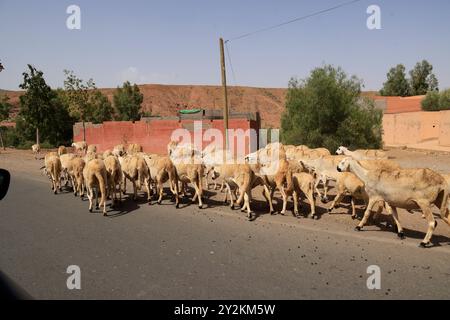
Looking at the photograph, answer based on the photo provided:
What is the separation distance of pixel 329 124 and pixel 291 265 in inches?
759

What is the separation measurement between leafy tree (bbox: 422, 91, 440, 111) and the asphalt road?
155 ft

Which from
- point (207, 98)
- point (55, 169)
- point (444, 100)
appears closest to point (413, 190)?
point (55, 169)

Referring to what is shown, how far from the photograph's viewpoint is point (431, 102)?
48.7m

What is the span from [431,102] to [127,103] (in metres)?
40.3

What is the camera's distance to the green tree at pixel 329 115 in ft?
77.7

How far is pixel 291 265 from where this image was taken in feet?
20.7

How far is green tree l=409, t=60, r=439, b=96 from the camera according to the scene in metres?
70.8

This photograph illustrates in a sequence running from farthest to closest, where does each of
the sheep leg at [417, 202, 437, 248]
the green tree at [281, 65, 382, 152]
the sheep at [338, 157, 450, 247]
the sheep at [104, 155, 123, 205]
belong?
the green tree at [281, 65, 382, 152], the sheep at [104, 155, 123, 205], the sheep at [338, 157, 450, 247], the sheep leg at [417, 202, 437, 248]

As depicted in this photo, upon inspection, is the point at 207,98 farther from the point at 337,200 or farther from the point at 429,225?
the point at 429,225

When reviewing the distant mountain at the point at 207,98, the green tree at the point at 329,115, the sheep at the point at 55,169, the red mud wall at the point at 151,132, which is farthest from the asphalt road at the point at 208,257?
the distant mountain at the point at 207,98

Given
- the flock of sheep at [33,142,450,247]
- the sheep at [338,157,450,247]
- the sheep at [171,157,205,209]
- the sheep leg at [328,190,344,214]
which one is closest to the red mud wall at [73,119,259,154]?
the flock of sheep at [33,142,450,247]

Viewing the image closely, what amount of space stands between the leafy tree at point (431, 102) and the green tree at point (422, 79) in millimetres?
23005

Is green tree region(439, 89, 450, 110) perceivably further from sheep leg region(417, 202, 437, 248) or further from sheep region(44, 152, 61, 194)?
Answer: sheep region(44, 152, 61, 194)

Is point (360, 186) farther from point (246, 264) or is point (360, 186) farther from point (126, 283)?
point (126, 283)
